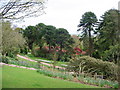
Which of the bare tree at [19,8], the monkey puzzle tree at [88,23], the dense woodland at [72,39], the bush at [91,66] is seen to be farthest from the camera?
the monkey puzzle tree at [88,23]

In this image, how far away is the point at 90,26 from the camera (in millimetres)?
24359

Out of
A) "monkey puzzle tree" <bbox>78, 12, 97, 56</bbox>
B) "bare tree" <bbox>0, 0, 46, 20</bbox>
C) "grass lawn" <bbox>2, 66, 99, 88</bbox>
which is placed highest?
"monkey puzzle tree" <bbox>78, 12, 97, 56</bbox>

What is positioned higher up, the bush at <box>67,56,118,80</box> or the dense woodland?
the dense woodland

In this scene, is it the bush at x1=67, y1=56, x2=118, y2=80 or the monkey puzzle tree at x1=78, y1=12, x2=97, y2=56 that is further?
the monkey puzzle tree at x1=78, y1=12, x2=97, y2=56

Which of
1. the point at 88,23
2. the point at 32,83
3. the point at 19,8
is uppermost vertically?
the point at 88,23

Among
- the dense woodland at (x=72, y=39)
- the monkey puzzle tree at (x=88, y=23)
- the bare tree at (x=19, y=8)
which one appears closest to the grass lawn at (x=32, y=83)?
the bare tree at (x=19, y=8)

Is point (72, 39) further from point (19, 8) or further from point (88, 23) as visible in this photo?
point (19, 8)

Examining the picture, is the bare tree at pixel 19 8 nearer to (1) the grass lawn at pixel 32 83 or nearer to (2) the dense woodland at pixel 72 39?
(1) the grass lawn at pixel 32 83

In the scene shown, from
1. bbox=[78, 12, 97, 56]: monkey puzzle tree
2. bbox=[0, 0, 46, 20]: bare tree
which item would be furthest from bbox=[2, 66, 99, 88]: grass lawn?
bbox=[78, 12, 97, 56]: monkey puzzle tree

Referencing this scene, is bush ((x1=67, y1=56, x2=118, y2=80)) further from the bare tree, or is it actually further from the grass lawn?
the bare tree

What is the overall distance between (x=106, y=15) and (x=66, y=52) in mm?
8555

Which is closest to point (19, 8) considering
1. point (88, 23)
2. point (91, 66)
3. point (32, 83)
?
point (32, 83)

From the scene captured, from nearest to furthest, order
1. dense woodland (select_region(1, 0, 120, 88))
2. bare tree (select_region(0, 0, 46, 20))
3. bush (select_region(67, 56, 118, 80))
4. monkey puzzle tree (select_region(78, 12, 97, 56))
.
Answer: bare tree (select_region(0, 0, 46, 20)), bush (select_region(67, 56, 118, 80)), dense woodland (select_region(1, 0, 120, 88)), monkey puzzle tree (select_region(78, 12, 97, 56))

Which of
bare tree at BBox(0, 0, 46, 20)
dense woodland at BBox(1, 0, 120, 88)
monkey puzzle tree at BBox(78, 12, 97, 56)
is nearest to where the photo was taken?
bare tree at BBox(0, 0, 46, 20)
